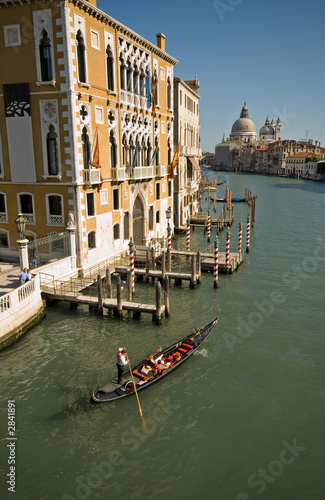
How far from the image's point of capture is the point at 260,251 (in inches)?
1120

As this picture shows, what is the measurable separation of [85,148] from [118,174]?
9.56 feet

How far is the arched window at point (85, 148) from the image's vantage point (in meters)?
18.4

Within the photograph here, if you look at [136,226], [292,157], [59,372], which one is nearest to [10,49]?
[136,226]

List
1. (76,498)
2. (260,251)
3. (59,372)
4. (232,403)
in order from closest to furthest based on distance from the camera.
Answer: (76,498), (232,403), (59,372), (260,251)

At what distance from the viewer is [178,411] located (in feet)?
35.2

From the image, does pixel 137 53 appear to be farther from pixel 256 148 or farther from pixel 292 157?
pixel 256 148

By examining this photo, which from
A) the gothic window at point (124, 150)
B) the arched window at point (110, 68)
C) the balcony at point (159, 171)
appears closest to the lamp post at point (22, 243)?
the gothic window at point (124, 150)

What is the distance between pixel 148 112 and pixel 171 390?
704 inches

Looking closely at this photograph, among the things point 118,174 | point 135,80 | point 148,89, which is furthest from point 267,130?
point 118,174

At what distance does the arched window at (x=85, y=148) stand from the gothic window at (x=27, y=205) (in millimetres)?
2916

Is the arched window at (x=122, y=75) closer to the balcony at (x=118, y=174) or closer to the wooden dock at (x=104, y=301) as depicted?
the balcony at (x=118, y=174)

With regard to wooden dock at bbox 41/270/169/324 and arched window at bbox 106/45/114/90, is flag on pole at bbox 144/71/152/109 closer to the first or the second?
arched window at bbox 106/45/114/90

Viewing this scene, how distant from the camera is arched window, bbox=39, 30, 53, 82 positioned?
1694 cm

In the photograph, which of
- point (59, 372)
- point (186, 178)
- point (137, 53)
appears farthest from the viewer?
point (186, 178)
